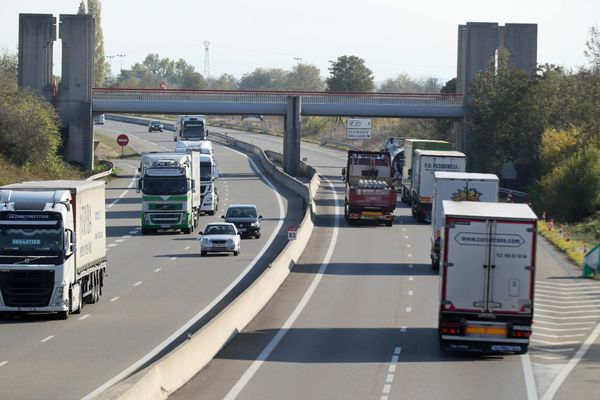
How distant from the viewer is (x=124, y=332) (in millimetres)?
30156

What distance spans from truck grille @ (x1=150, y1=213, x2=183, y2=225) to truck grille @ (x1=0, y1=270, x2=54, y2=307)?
26834 mm

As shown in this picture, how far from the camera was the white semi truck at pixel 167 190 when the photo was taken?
57.0 metres

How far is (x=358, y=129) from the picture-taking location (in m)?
115

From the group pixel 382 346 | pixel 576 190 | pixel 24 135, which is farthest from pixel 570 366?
pixel 24 135

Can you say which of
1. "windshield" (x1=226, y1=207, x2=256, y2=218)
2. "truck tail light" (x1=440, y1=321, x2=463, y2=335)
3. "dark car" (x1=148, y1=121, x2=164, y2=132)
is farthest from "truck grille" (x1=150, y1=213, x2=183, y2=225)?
"dark car" (x1=148, y1=121, x2=164, y2=132)

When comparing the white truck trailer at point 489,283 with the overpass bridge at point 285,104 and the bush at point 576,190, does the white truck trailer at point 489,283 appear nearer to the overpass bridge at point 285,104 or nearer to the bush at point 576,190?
the bush at point 576,190

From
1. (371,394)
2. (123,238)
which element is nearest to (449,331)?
(371,394)

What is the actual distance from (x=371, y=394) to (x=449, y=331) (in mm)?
4731

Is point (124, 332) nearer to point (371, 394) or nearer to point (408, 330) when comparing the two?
point (408, 330)

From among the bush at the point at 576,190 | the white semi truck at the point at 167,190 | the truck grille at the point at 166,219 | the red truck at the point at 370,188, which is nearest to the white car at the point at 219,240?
the white semi truck at the point at 167,190

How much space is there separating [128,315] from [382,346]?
7916mm

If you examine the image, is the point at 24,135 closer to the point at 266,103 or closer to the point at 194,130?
the point at 266,103

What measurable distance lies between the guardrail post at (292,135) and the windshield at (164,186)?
38.8 m

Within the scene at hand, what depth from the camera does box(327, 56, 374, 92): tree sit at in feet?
644
